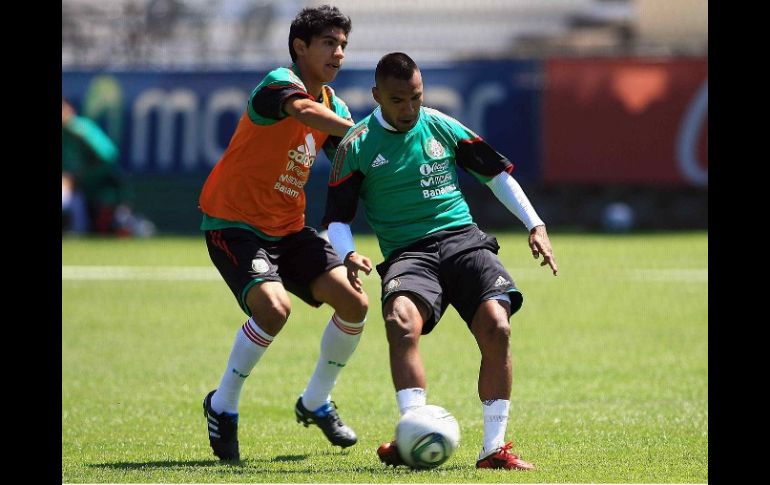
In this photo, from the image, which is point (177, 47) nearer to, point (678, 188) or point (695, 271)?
point (678, 188)

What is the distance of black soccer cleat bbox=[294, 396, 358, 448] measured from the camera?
7.77 meters

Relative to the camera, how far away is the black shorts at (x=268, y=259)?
7.46 metres

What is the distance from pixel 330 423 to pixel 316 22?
2.26 metres

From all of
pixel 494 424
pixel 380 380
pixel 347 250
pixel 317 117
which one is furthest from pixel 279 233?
pixel 380 380

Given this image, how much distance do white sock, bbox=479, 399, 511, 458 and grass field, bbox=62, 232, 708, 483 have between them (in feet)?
0.65

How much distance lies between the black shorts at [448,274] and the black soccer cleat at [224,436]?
1219mm

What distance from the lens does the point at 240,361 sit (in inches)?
298

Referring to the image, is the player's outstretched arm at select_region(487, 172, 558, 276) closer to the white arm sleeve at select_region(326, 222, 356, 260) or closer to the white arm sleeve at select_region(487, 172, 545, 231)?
the white arm sleeve at select_region(487, 172, 545, 231)

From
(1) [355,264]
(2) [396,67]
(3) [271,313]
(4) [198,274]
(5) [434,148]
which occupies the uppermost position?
(2) [396,67]

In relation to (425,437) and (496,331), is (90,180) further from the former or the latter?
(425,437)

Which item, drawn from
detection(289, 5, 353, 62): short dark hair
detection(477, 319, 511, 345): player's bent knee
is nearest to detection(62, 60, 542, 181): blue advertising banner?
detection(289, 5, 353, 62): short dark hair
